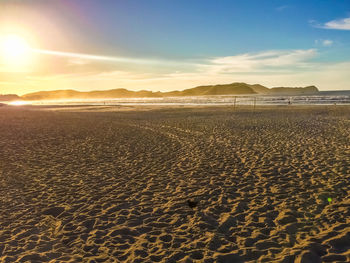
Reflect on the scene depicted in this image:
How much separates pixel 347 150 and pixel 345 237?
32.8 ft

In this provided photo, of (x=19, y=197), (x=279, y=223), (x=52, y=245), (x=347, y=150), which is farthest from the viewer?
(x=347, y=150)

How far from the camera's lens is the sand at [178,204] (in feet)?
19.8

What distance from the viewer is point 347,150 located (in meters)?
14.4

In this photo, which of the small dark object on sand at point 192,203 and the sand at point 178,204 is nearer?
the sand at point 178,204

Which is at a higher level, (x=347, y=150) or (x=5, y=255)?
(x=347, y=150)

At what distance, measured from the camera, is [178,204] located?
8.52 metres

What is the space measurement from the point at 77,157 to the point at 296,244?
1228 cm

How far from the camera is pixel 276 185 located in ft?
31.9

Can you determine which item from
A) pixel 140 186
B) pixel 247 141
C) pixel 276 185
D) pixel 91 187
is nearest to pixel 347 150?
pixel 247 141

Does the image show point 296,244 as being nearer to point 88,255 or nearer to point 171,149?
point 88,255

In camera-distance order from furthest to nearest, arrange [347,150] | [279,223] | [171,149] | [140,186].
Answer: [171,149] < [347,150] < [140,186] < [279,223]

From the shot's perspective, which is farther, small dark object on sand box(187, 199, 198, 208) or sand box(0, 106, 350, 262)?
small dark object on sand box(187, 199, 198, 208)

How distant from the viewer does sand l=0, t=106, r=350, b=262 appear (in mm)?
6047

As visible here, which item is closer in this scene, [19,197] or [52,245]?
[52,245]
